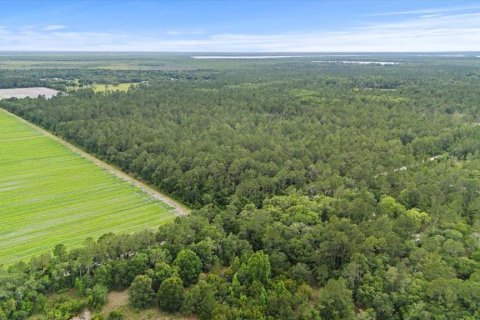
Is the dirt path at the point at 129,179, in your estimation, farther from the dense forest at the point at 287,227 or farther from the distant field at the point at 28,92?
the distant field at the point at 28,92

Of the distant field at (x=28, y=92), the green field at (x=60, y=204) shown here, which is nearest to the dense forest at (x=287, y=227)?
the green field at (x=60, y=204)

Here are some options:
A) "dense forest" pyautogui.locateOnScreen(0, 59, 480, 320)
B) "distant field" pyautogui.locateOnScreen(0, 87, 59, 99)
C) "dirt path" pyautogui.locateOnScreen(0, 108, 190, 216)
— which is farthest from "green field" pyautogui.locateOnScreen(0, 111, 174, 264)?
"distant field" pyautogui.locateOnScreen(0, 87, 59, 99)

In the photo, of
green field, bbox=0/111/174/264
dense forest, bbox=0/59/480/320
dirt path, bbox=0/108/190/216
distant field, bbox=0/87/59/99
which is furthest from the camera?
distant field, bbox=0/87/59/99

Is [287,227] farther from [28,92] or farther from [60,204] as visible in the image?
[28,92]

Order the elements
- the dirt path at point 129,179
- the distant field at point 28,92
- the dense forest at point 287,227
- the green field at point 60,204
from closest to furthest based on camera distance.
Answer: the dense forest at point 287,227
the green field at point 60,204
the dirt path at point 129,179
the distant field at point 28,92

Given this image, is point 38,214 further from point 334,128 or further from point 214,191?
point 334,128

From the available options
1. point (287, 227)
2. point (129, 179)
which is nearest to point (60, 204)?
point (129, 179)

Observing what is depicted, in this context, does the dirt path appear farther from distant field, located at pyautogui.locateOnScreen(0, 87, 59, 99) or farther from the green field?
distant field, located at pyautogui.locateOnScreen(0, 87, 59, 99)
